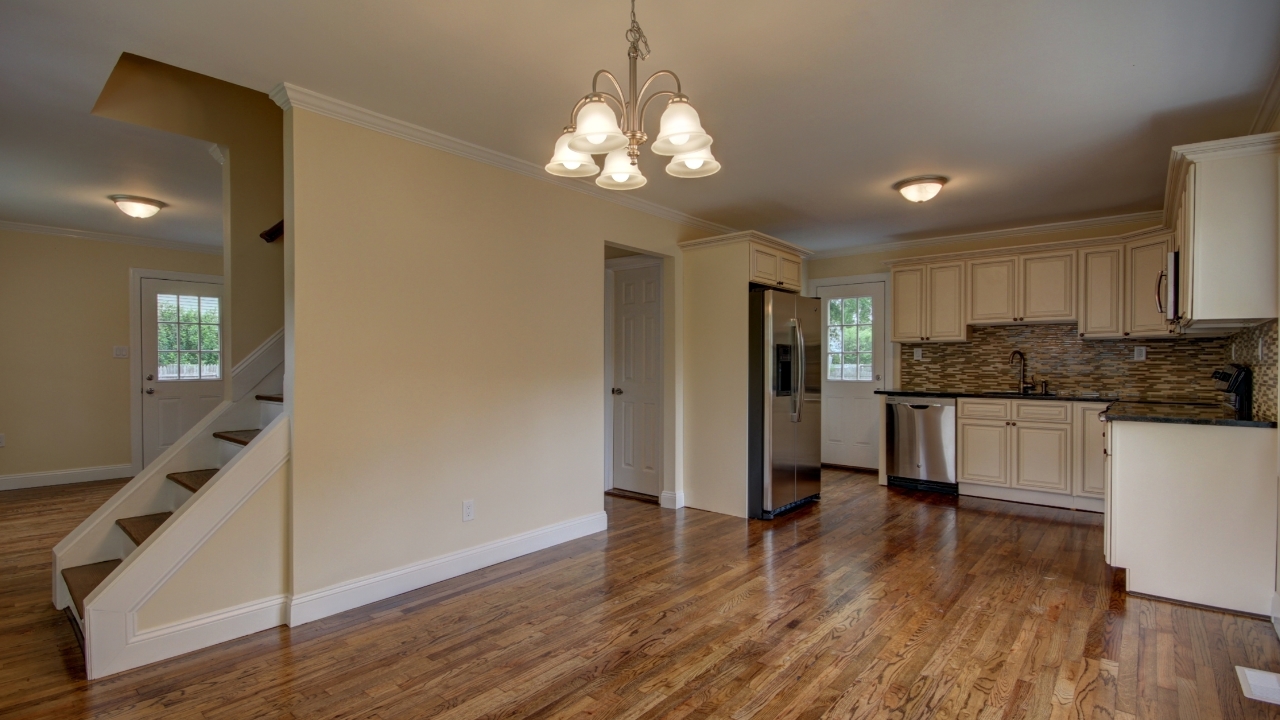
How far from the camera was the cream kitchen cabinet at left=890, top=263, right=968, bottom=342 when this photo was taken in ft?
17.9

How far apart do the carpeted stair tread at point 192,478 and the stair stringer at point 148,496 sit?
0.06m

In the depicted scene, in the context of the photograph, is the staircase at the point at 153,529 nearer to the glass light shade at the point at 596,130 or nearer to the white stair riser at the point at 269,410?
the white stair riser at the point at 269,410

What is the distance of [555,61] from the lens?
2.43 m

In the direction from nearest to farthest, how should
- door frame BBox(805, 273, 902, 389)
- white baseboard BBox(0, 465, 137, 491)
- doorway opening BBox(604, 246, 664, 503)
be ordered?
doorway opening BBox(604, 246, 664, 503) → white baseboard BBox(0, 465, 137, 491) → door frame BBox(805, 273, 902, 389)

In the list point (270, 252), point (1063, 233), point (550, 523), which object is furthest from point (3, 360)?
point (1063, 233)

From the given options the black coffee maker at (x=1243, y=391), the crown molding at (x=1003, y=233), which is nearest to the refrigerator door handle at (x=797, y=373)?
the crown molding at (x=1003, y=233)

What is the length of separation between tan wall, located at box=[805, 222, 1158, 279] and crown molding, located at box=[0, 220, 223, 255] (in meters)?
6.40

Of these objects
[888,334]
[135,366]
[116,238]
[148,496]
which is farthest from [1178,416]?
[116,238]

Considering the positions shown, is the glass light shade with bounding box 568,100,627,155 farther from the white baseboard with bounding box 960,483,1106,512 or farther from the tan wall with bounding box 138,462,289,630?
the white baseboard with bounding box 960,483,1106,512

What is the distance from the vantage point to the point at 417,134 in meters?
3.09

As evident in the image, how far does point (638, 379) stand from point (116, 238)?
525cm

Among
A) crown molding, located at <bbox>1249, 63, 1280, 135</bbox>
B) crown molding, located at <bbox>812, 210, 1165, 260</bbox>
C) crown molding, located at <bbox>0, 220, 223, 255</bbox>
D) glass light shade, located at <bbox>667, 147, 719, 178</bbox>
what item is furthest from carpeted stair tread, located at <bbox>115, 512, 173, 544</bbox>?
crown molding, located at <bbox>812, 210, 1165, 260</bbox>

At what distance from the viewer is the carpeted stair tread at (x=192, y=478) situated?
9.37 feet

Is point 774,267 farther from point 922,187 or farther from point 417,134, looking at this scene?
point 417,134
